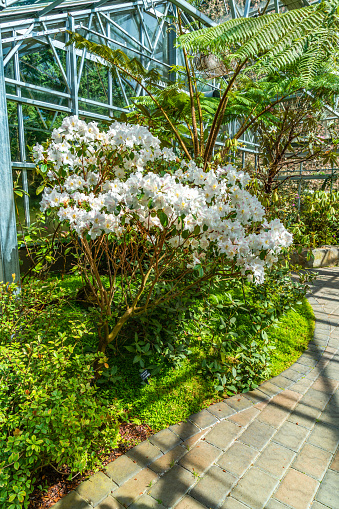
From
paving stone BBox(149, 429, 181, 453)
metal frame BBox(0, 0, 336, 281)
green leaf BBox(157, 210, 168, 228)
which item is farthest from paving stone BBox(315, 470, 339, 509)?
metal frame BBox(0, 0, 336, 281)

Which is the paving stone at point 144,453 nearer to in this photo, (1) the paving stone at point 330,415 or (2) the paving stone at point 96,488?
(2) the paving stone at point 96,488

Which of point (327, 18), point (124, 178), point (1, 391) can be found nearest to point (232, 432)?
point (1, 391)

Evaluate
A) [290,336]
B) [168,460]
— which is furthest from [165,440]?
[290,336]

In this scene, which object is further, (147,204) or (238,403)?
(238,403)

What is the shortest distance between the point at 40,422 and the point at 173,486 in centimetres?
72

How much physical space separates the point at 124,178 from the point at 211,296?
5.40 feet

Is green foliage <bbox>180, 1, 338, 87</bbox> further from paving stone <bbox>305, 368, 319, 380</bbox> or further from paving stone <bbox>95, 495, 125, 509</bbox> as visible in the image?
paving stone <bbox>95, 495, 125, 509</bbox>

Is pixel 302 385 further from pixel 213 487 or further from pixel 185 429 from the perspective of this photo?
pixel 213 487

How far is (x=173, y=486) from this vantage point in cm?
167

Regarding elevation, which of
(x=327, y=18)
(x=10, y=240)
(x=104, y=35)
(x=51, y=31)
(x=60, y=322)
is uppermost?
(x=104, y=35)

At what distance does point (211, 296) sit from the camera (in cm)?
329

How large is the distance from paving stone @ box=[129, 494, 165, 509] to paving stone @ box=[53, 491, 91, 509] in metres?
0.21

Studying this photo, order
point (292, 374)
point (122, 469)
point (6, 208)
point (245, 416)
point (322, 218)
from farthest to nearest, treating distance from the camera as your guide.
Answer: point (322, 218) < point (292, 374) < point (6, 208) < point (245, 416) < point (122, 469)

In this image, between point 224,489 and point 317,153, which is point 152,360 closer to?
point 224,489
